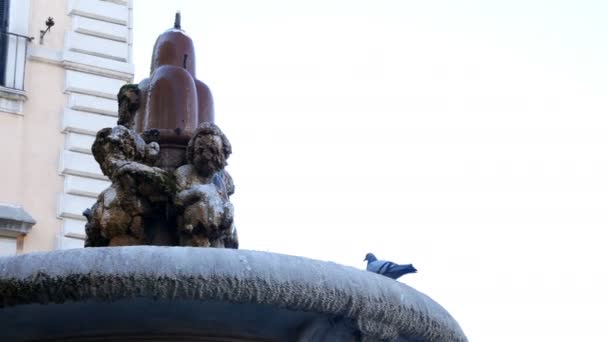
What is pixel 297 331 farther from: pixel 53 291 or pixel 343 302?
pixel 53 291

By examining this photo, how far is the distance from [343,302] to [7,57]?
405 inches

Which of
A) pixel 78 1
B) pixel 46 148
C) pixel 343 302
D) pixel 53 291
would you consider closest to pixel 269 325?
pixel 343 302

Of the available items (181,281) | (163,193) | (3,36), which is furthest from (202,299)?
(3,36)

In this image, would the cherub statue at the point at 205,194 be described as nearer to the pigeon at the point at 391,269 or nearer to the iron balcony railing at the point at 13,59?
the pigeon at the point at 391,269

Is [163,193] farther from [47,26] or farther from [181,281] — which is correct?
[47,26]

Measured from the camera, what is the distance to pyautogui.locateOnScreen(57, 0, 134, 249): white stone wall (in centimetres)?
1366

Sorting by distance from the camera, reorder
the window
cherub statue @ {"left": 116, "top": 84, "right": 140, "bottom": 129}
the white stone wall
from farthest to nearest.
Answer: the window < the white stone wall < cherub statue @ {"left": 116, "top": 84, "right": 140, "bottom": 129}

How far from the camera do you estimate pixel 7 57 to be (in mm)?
14094

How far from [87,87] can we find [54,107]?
477 millimetres

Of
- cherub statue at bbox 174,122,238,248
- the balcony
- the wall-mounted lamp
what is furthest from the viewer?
the wall-mounted lamp

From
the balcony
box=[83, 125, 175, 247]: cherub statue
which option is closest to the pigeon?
box=[83, 125, 175, 247]: cherub statue

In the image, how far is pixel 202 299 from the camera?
441 cm

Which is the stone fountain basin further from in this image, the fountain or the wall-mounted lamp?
the wall-mounted lamp

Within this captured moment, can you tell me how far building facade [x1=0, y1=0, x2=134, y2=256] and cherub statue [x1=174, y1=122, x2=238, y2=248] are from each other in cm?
773
